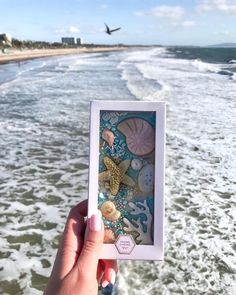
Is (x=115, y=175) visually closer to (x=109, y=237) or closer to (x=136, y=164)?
(x=136, y=164)

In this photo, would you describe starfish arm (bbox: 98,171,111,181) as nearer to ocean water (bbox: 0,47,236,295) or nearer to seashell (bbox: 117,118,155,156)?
seashell (bbox: 117,118,155,156)

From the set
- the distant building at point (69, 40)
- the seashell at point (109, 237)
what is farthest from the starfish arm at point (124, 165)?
the distant building at point (69, 40)

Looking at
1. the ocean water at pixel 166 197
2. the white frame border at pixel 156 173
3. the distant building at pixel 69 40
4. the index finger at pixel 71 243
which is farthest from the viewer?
the distant building at pixel 69 40

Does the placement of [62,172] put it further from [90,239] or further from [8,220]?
[90,239]

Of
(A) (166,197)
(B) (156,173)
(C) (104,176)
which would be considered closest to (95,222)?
(C) (104,176)

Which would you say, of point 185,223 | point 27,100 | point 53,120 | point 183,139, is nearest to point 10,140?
point 53,120

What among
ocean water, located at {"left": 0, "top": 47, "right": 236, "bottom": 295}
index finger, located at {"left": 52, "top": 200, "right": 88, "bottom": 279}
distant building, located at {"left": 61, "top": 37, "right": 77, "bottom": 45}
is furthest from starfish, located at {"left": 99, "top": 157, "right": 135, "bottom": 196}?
distant building, located at {"left": 61, "top": 37, "right": 77, "bottom": 45}

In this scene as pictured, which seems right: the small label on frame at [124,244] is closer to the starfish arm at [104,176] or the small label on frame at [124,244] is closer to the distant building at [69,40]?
the starfish arm at [104,176]
